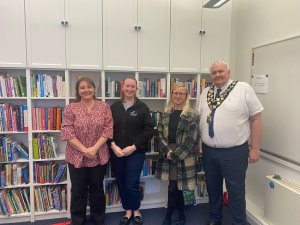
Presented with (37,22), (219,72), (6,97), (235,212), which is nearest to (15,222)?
(6,97)

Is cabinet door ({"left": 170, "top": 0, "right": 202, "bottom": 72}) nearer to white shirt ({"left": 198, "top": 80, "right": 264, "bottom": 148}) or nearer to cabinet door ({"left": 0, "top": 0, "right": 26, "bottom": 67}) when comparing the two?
white shirt ({"left": 198, "top": 80, "right": 264, "bottom": 148})

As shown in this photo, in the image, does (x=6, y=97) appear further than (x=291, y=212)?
Yes

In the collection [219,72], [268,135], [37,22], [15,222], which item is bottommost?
[15,222]

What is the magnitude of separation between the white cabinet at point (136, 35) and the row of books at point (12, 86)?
0.93 m

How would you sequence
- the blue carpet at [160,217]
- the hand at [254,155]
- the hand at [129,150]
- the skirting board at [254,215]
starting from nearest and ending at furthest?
the hand at [254,155]
the hand at [129,150]
the skirting board at [254,215]
the blue carpet at [160,217]

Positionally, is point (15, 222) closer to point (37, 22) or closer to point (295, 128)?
point (37, 22)

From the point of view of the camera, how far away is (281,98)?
7.27 ft

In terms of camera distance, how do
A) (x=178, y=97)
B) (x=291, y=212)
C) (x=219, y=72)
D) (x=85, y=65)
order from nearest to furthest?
1. (x=291, y=212)
2. (x=219, y=72)
3. (x=178, y=97)
4. (x=85, y=65)

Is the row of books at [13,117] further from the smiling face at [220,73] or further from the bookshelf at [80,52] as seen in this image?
the smiling face at [220,73]

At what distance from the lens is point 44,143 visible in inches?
101

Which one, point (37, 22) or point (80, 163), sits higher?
point (37, 22)

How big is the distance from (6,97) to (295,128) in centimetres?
291

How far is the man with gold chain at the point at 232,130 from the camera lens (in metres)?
2.07

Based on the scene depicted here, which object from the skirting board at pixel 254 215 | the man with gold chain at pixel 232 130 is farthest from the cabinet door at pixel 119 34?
the skirting board at pixel 254 215
